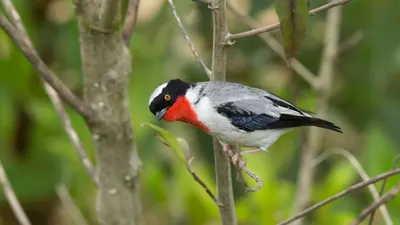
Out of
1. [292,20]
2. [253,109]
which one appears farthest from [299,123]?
[292,20]

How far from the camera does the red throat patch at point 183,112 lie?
1.15 metres

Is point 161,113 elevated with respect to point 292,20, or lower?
lower

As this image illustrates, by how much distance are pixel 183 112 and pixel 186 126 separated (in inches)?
51.5

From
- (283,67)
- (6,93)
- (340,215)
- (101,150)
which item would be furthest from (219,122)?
(283,67)

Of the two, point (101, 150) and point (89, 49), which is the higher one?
point (89, 49)

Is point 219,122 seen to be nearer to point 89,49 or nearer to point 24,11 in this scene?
point 89,49

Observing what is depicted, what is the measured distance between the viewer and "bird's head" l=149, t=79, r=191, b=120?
3.76 ft

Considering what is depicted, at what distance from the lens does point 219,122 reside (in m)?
1.14

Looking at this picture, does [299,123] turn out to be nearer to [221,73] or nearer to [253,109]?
[253,109]

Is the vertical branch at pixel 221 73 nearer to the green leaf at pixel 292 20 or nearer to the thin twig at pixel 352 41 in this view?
the green leaf at pixel 292 20

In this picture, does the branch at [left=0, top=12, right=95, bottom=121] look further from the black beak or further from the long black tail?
the long black tail

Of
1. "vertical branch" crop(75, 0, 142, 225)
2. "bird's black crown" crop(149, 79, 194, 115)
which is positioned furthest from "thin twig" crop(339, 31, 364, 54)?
"vertical branch" crop(75, 0, 142, 225)

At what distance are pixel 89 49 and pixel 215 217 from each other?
3.02ft

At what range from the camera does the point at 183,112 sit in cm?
116
